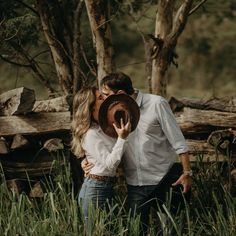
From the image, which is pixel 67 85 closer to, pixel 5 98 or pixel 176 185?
pixel 5 98

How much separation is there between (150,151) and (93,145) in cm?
41

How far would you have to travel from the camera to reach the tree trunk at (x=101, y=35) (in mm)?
8883

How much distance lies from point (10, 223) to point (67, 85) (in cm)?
301

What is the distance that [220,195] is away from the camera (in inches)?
324

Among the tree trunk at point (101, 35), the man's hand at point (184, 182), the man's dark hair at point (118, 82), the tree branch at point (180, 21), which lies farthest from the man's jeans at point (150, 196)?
the tree branch at point (180, 21)

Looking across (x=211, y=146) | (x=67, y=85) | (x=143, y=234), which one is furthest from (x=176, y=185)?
(x=67, y=85)

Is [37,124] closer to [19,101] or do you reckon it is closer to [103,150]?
[19,101]

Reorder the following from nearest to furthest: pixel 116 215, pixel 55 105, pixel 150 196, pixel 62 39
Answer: pixel 150 196 < pixel 116 215 < pixel 55 105 < pixel 62 39

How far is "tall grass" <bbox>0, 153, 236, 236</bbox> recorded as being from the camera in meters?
6.93

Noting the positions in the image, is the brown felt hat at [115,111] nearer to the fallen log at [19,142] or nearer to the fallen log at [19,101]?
the fallen log at [19,101]

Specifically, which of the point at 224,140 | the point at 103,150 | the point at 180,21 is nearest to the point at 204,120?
the point at 224,140

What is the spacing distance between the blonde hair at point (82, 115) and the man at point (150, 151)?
129mm

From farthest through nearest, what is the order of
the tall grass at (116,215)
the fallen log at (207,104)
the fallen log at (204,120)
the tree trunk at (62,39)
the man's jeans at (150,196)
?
the tree trunk at (62,39)
the fallen log at (207,104)
the fallen log at (204,120)
the man's jeans at (150,196)
the tall grass at (116,215)

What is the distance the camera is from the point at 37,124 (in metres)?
8.79
